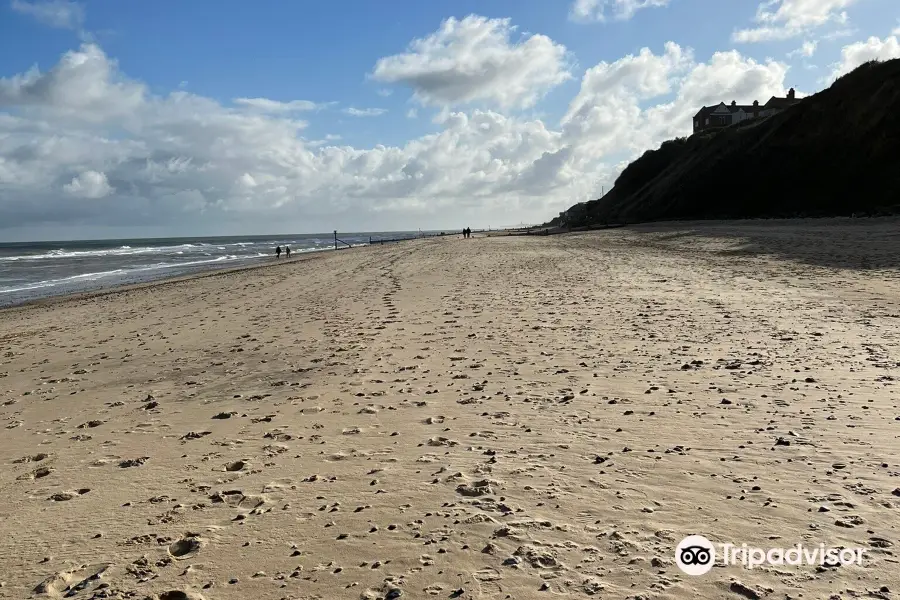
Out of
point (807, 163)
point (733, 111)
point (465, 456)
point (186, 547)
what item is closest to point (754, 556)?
point (465, 456)

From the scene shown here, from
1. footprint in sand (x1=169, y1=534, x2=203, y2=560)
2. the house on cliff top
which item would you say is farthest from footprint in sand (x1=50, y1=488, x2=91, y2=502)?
the house on cliff top

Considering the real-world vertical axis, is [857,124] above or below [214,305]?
above

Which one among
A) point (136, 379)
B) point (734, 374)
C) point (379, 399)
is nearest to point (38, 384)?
point (136, 379)

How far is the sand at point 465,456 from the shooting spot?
320 centimetres

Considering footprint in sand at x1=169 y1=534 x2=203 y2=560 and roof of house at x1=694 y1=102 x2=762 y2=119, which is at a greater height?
roof of house at x1=694 y1=102 x2=762 y2=119

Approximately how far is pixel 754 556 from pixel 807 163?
52.0m

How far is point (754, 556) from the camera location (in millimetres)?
3178

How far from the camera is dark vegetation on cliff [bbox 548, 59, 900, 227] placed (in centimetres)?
4006

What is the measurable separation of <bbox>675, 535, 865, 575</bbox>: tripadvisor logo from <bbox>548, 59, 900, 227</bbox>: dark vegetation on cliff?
37.4 meters

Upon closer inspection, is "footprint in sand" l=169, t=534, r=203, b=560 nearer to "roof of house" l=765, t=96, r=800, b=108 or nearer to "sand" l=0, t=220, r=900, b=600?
"sand" l=0, t=220, r=900, b=600

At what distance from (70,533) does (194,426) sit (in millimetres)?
2272

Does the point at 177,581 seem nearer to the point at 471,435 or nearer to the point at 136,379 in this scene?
the point at 471,435

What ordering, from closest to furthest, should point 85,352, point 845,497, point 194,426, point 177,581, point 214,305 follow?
1. point 177,581
2. point 845,497
3. point 194,426
4. point 85,352
5. point 214,305

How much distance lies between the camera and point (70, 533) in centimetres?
382
